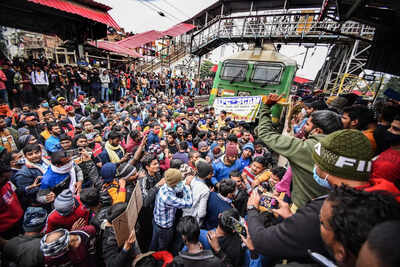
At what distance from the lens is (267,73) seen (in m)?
6.56

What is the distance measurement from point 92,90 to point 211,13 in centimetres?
1281

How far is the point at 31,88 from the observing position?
24.6 ft

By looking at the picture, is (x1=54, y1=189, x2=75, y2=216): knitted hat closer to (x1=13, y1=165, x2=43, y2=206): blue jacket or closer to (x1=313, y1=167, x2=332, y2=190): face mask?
(x1=13, y1=165, x2=43, y2=206): blue jacket

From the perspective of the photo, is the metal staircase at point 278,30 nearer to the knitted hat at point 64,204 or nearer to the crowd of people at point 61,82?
the crowd of people at point 61,82

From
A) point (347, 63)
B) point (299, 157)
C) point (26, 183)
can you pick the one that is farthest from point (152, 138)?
point (347, 63)

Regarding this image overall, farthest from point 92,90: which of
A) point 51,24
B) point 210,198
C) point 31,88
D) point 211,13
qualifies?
point 211,13

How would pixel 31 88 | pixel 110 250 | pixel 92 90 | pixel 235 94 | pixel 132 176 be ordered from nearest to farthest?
1. pixel 110 250
2. pixel 132 176
3. pixel 235 94
4. pixel 31 88
5. pixel 92 90

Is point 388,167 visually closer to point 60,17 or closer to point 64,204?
point 64,204

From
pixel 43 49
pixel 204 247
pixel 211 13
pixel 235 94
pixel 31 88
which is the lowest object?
pixel 204 247

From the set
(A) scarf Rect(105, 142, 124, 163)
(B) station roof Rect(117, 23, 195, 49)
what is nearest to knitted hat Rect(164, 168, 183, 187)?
(A) scarf Rect(105, 142, 124, 163)

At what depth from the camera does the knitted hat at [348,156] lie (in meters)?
0.99

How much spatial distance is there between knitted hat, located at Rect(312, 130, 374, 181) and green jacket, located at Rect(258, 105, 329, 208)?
0.30 m

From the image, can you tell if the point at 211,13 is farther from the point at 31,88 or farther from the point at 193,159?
the point at 193,159

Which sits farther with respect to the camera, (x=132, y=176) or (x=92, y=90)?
(x=92, y=90)
